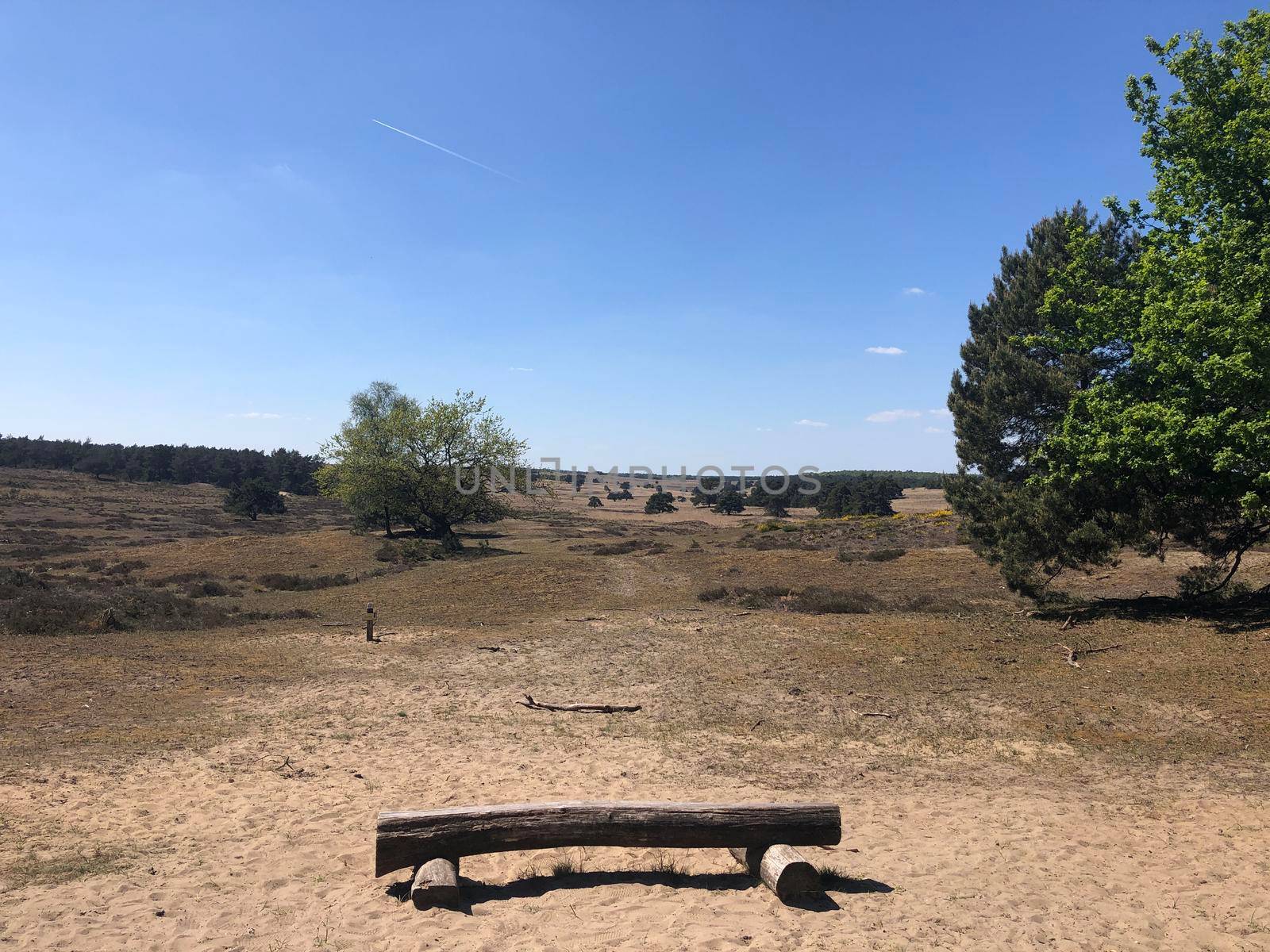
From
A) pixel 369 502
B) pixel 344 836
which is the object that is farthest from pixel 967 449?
pixel 369 502

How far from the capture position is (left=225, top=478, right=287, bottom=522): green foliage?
66750 mm

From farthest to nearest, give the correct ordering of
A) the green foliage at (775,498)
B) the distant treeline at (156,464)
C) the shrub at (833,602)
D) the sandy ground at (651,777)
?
1. the distant treeline at (156,464)
2. the green foliage at (775,498)
3. the shrub at (833,602)
4. the sandy ground at (651,777)

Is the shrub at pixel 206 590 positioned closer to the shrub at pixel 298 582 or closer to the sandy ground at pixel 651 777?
the shrub at pixel 298 582

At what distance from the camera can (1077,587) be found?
26.2 metres

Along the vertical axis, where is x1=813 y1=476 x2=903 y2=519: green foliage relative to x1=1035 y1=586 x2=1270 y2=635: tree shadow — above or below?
above

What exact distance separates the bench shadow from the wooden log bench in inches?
5.9

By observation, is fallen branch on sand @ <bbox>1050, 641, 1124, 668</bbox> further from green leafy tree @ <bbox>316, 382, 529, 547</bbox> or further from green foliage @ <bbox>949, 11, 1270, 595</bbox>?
green leafy tree @ <bbox>316, 382, 529, 547</bbox>

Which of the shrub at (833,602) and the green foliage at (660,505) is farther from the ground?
the green foliage at (660,505)

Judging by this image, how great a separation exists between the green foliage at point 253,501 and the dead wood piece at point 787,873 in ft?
225

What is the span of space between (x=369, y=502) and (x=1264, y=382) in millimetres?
43505

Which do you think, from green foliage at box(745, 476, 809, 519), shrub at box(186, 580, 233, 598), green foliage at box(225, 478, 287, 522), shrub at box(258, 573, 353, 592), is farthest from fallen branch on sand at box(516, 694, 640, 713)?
green foliage at box(745, 476, 809, 519)

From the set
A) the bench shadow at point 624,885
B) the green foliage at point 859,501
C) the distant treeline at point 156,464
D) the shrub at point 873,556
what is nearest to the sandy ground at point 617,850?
the bench shadow at point 624,885

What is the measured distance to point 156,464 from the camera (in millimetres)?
110938

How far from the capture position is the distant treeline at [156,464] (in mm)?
106688
